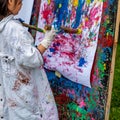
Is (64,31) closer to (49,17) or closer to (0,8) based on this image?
(49,17)

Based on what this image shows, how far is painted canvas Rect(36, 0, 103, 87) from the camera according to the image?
3016mm

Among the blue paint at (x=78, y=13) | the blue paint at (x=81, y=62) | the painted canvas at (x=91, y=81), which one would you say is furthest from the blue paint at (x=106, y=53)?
the blue paint at (x=78, y=13)

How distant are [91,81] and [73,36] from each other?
1.09ft

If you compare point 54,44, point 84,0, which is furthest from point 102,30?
point 54,44

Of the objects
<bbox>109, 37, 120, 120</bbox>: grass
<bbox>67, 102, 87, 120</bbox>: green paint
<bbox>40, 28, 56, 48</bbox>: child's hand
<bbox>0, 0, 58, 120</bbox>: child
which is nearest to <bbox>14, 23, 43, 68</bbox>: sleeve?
<bbox>0, 0, 58, 120</bbox>: child

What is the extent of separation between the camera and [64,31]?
315cm

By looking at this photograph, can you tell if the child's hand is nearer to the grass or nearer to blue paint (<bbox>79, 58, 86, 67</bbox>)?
blue paint (<bbox>79, 58, 86, 67</bbox>)

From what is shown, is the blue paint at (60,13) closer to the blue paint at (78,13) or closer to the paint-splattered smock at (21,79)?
the blue paint at (78,13)

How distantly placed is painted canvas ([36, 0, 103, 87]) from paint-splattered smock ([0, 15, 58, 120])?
265 millimetres

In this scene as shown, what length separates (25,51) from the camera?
9.03 ft

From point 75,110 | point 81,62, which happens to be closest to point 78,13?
point 81,62

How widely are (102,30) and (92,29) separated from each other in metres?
0.09

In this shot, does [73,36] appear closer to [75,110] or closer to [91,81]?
[91,81]

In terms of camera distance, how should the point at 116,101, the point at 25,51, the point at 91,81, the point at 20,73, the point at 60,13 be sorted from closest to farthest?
the point at 25,51, the point at 20,73, the point at 91,81, the point at 60,13, the point at 116,101
